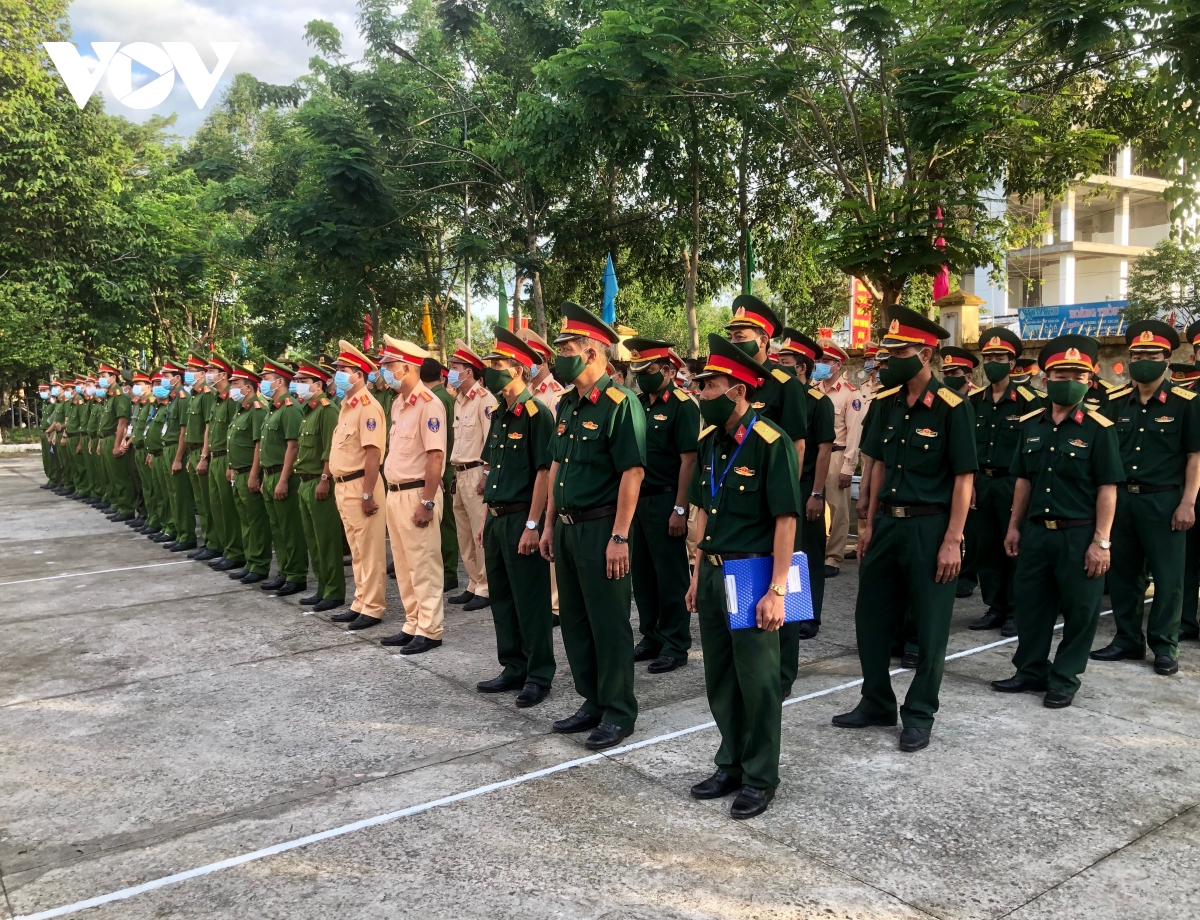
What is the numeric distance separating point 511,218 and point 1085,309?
24104 millimetres

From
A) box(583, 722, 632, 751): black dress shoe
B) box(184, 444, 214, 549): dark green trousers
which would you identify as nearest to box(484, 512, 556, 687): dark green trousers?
box(583, 722, 632, 751): black dress shoe

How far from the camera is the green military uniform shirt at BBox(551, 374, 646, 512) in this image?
462 cm

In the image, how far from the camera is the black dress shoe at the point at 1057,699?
502 cm

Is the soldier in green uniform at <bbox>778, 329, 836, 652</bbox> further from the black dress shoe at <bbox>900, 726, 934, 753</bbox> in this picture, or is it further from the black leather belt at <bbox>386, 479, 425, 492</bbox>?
the black leather belt at <bbox>386, 479, 425, 492</bbox>

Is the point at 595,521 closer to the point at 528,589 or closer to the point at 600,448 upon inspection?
the point at 600,448

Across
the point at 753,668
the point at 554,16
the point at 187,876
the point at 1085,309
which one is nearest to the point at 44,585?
the point at 187,876

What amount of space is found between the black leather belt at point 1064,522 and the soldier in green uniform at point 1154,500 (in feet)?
3.42

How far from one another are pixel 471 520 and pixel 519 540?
300 cm

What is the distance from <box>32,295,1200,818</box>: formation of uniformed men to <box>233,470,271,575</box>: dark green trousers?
26mm

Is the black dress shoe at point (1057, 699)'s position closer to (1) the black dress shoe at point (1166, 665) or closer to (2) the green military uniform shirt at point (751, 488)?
(1) the black dress shoe at point (1166, 665)

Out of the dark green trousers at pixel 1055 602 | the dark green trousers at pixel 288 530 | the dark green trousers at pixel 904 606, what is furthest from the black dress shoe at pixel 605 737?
the dark green trousers at pixel 288 530

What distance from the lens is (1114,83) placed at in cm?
1306

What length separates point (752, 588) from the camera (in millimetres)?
3799

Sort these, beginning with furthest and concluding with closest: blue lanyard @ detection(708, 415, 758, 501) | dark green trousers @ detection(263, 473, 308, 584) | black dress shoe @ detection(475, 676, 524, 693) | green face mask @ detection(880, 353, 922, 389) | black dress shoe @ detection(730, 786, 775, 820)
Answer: dark green trousers @ detection(263, 473, 308, 584), black dress shoe @ detection(475, 676, 524, 693), green face mask @ detection(880, 353, 922, 389), blue lanyard @ detection(708, 415, 758, 501), black dress shoe @ detection(730, 786, 775, 820)
